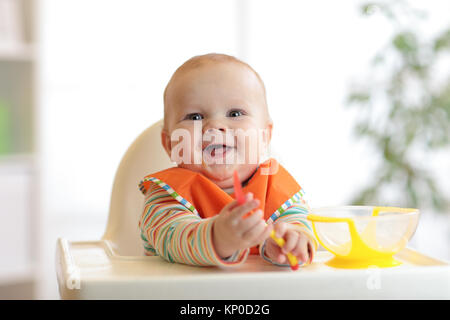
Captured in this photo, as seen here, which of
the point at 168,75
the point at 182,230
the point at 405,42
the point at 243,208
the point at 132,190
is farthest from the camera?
the point at 168,75

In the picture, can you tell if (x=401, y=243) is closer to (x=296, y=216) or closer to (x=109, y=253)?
(x=296, y=216)

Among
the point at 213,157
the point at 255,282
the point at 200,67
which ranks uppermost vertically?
the point at 200,67

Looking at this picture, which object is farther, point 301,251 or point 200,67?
point 200,67

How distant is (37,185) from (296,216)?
169 centimetres

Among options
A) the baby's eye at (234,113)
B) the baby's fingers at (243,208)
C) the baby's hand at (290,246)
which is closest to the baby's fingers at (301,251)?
the baby's hand at (290,246)

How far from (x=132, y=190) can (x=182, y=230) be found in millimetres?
511

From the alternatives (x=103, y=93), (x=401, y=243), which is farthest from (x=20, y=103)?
(x=401, y=243)

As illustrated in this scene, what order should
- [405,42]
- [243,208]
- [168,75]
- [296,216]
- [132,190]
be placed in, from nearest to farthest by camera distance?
[243,208]
[296,216]
[132,190]
[405,42]
[168,75]

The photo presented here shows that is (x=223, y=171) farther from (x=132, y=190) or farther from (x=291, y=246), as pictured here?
(x=132, y=190)

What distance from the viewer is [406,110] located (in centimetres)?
228

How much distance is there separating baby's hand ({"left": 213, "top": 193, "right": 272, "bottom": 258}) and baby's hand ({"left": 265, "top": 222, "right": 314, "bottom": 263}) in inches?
2.0

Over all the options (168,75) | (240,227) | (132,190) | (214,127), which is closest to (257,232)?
(240,227)

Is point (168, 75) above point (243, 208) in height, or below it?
above

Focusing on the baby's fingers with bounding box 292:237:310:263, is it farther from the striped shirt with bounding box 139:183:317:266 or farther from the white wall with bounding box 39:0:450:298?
the white wall with bounding box 39:0:450:298
